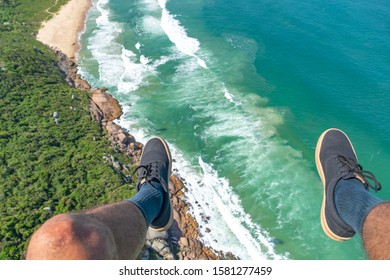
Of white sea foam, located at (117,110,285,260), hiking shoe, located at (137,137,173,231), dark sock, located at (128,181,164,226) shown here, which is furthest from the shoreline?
dark sock, located at (128,181,164,226)

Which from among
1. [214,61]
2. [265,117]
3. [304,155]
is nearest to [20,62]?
[214,61]

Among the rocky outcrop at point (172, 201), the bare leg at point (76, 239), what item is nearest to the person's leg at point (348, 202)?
the bare leg at point (76, 239)

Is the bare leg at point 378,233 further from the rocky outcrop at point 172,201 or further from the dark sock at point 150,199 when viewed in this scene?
the rocky outcrop at point 172,201

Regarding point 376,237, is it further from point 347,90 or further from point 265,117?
point 347,90

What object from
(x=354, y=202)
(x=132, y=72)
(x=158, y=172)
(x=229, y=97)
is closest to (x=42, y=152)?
(x=158, y=172)

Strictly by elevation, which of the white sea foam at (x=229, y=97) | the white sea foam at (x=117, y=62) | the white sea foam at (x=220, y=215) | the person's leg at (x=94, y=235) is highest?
the person's leg at (x=94, y=235)

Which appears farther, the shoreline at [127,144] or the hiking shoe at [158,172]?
the shoreline at [127,144]

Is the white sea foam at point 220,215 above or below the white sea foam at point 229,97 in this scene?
below
